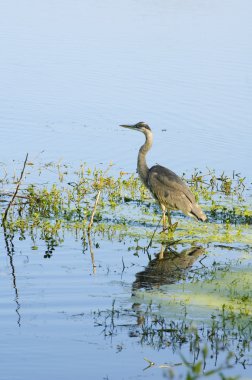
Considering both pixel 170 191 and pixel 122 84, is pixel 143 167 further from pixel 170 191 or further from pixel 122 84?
pixel 122 84

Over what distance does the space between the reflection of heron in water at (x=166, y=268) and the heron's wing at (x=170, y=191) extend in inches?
39.9

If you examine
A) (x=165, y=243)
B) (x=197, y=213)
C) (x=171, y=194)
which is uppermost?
(x=171, y=194)

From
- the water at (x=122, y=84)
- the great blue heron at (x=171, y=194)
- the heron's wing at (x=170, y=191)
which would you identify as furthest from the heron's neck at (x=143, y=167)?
the water at (x=122, y=84)

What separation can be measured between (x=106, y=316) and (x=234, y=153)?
1008 cm

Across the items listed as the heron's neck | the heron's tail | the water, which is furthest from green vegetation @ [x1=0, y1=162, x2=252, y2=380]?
the water

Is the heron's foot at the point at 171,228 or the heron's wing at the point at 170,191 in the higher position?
the heron's wing at the point at 170,191

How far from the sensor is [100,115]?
69.4 ft

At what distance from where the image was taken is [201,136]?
19.7 meters

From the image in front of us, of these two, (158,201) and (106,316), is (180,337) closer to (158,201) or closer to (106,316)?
(106,316)

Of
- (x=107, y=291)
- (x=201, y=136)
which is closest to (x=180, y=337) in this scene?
(x=107, y=291)

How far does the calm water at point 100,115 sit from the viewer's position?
27.7ft

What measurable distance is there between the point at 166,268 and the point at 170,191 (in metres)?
2.02

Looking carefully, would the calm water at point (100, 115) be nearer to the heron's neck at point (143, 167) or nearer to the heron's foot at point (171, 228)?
the heron's foot at point (171, 228)

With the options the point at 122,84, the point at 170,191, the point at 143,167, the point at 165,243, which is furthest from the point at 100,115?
the point at 165,243
